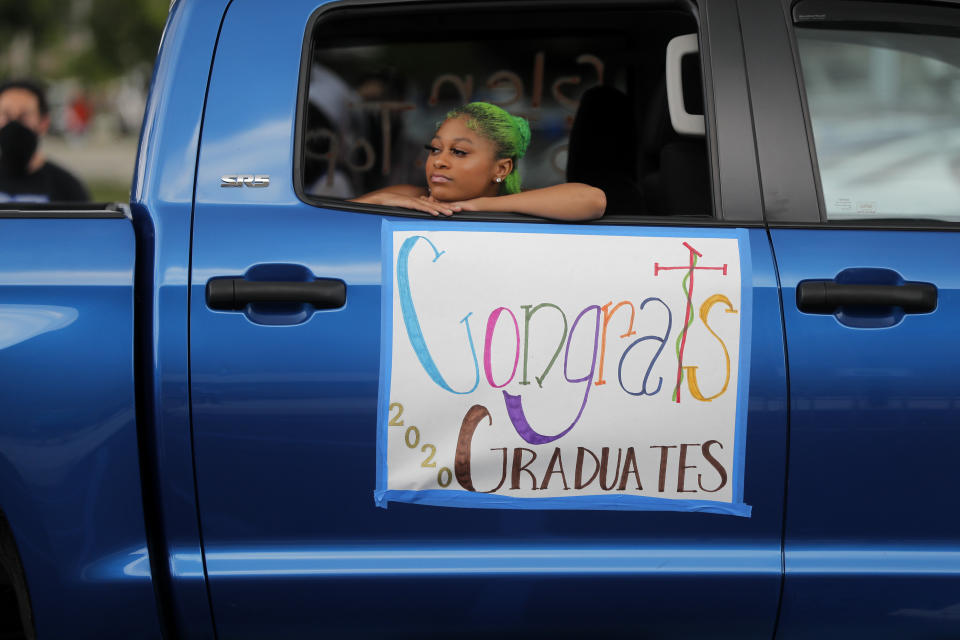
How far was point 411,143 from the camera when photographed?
3730 millimetres

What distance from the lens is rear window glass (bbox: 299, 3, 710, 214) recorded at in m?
2.45

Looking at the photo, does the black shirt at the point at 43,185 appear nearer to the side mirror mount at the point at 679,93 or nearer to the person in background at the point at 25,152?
the person in background at the point at 25,152

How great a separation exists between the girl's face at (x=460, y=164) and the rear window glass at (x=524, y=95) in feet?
0.83

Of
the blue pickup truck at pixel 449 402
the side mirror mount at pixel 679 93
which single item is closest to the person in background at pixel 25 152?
the blue pickup truck at pixel 449 402

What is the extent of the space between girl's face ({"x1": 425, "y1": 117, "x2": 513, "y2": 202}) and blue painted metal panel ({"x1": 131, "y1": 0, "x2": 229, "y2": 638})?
24.6 inches

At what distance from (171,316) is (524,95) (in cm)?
192

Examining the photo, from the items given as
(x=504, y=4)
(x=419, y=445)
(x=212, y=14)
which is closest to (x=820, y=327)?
(x=419, y=445)

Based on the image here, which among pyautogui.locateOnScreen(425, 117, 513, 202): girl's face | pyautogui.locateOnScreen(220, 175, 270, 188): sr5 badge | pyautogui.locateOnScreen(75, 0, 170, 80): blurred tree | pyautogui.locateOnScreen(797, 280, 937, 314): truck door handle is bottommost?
pyautogui.locateOnScreen(797, 280, 937, 314): truck door handle

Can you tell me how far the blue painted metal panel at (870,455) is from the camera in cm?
183

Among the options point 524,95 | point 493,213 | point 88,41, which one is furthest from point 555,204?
point 88,41

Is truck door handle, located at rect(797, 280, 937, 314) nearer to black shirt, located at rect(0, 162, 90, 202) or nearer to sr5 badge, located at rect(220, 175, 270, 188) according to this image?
sr5 badge, located at rect(220, 175, 270, 188)

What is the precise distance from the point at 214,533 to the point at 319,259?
54 cm

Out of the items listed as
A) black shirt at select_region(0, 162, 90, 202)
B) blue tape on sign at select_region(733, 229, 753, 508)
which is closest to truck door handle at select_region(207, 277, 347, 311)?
blue tape on sign at select_region(733, 229, 753, 508)

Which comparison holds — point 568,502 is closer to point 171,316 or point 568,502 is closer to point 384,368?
point 384,368
